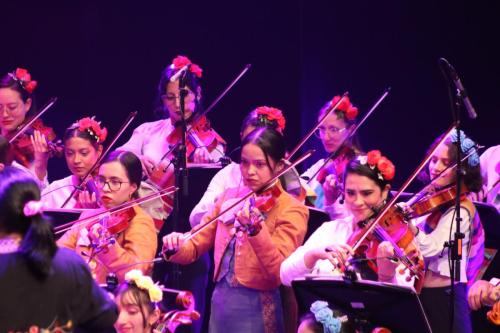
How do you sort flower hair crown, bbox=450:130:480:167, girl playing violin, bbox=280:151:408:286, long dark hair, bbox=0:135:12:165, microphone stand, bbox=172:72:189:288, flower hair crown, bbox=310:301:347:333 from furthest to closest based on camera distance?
long dark hair, bbox=0:135:12:165 < microphone stand, bbox=172:72:189:288 < flower hair crown, bbox=450:130:480:167 < girl playing violin, bbox=280:151:408:286 < flower hair crown, bbox=310:301:347:333

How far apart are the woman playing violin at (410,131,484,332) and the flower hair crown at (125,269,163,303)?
3.50 feet

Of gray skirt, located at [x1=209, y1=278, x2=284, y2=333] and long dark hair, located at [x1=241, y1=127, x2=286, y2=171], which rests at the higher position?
long dark hair, located at [x1=241, y1=127, x2=286, y2=171]

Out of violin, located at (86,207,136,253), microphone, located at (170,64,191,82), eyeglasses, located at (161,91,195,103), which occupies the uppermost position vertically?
microphone, located at (170,64,191,82)

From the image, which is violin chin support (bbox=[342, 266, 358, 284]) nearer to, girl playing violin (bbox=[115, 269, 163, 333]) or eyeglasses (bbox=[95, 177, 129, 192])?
girl playing violin (bbox=[115, 269, 163, 333])

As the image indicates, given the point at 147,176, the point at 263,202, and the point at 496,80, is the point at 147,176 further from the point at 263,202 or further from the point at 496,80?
the point at 496,80

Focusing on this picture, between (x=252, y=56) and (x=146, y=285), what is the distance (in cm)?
321

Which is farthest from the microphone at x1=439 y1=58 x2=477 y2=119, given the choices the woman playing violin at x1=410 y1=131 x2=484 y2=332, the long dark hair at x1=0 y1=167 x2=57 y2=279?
the long dark hair at x1=0 y1=167 x2=57 y2=279

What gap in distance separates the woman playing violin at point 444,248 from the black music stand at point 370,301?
627mm

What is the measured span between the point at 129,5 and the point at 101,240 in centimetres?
290

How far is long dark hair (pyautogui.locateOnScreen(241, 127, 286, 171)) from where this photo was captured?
409 centimetres

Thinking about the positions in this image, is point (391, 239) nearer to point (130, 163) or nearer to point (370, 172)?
point (370, 172)

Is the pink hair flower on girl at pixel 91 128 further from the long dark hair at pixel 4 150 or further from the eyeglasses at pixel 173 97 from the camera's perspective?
the eyeglasses at pixel 173 97

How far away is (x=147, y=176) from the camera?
193 inches

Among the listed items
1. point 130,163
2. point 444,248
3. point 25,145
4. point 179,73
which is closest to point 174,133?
point 179,73
